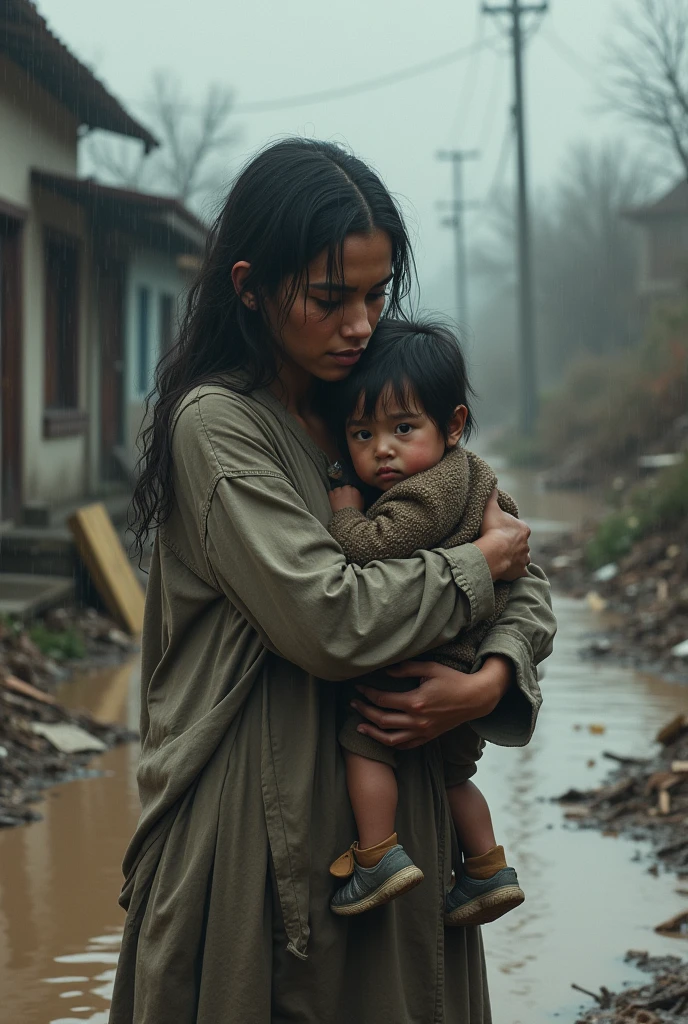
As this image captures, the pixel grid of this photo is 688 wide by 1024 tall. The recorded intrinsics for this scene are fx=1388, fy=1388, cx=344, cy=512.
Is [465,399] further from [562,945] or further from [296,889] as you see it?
[562,945]

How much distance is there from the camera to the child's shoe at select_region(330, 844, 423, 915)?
2.28 m

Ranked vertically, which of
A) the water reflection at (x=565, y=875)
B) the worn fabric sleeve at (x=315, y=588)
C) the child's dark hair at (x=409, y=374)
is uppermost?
the child's dark hair at (x=409, y=374)

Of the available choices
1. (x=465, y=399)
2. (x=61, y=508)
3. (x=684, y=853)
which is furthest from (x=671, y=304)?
(x=465, y=399)

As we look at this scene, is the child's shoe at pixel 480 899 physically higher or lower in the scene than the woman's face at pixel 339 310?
lower

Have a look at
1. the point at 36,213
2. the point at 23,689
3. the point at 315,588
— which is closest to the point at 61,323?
the point at 36,213

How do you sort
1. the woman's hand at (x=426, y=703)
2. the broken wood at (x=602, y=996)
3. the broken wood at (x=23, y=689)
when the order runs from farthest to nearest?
the broken wood at (x=23, y=689) < the broken wood at (x=602, y=996) < the woman's hand at (x=426, y=703)

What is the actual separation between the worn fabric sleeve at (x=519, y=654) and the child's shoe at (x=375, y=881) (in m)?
0.28

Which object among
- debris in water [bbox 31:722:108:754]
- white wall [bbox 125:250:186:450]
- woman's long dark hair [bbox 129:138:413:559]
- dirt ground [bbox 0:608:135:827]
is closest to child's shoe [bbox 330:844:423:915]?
woman's long dark hair [bbox 129:138:413:559]

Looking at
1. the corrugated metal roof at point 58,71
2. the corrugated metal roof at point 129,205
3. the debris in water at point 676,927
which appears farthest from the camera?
the corrugated metal roof at point 129,205

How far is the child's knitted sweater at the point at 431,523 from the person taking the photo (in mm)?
2426

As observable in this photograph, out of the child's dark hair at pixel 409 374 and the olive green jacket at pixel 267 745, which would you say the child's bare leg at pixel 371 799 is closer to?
the olive green jacket at pixel 267 745

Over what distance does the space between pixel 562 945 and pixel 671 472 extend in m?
9.49

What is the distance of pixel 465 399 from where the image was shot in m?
2.69

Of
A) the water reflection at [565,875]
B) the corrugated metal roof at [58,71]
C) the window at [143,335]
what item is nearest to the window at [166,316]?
the window at [143,335]
